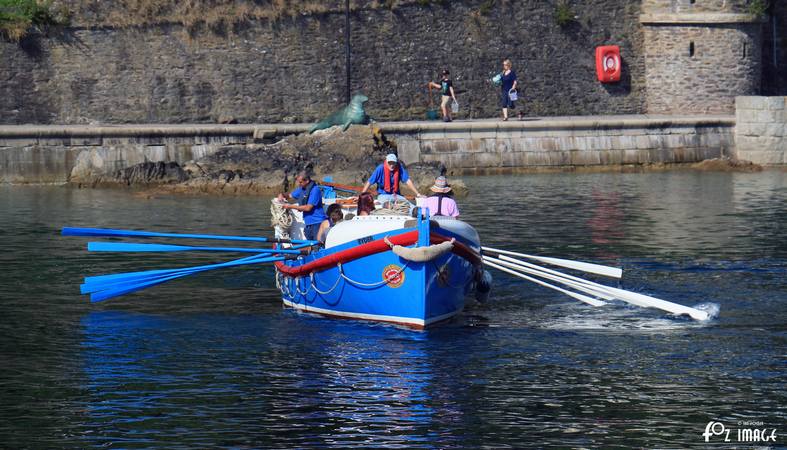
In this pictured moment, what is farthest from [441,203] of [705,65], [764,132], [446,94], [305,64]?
[705,65]

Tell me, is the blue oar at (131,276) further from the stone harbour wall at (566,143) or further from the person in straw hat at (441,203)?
the stone harbour wall at (566,143)

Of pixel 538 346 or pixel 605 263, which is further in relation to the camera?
pixel 605 263

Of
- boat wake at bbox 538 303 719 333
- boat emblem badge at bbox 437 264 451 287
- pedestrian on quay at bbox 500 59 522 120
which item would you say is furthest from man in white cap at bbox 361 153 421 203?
pedestrian on quay at bbox 500 59 522 120

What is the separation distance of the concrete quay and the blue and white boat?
16.9m

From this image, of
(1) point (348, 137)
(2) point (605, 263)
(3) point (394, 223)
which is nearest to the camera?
(3) point (394, 223)

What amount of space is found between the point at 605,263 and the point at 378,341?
5654 millimetres

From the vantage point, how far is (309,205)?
1605 centimetres

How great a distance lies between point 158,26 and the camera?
115 ft

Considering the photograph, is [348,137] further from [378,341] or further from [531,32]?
[378,341]

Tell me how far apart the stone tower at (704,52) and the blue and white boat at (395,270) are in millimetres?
23813

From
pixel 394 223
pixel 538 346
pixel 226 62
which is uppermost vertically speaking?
pixel 226 62

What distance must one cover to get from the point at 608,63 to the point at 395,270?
2518 centimetres

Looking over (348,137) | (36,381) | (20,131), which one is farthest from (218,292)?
(20,131)

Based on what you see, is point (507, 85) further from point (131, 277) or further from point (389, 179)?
point (131, 277)
